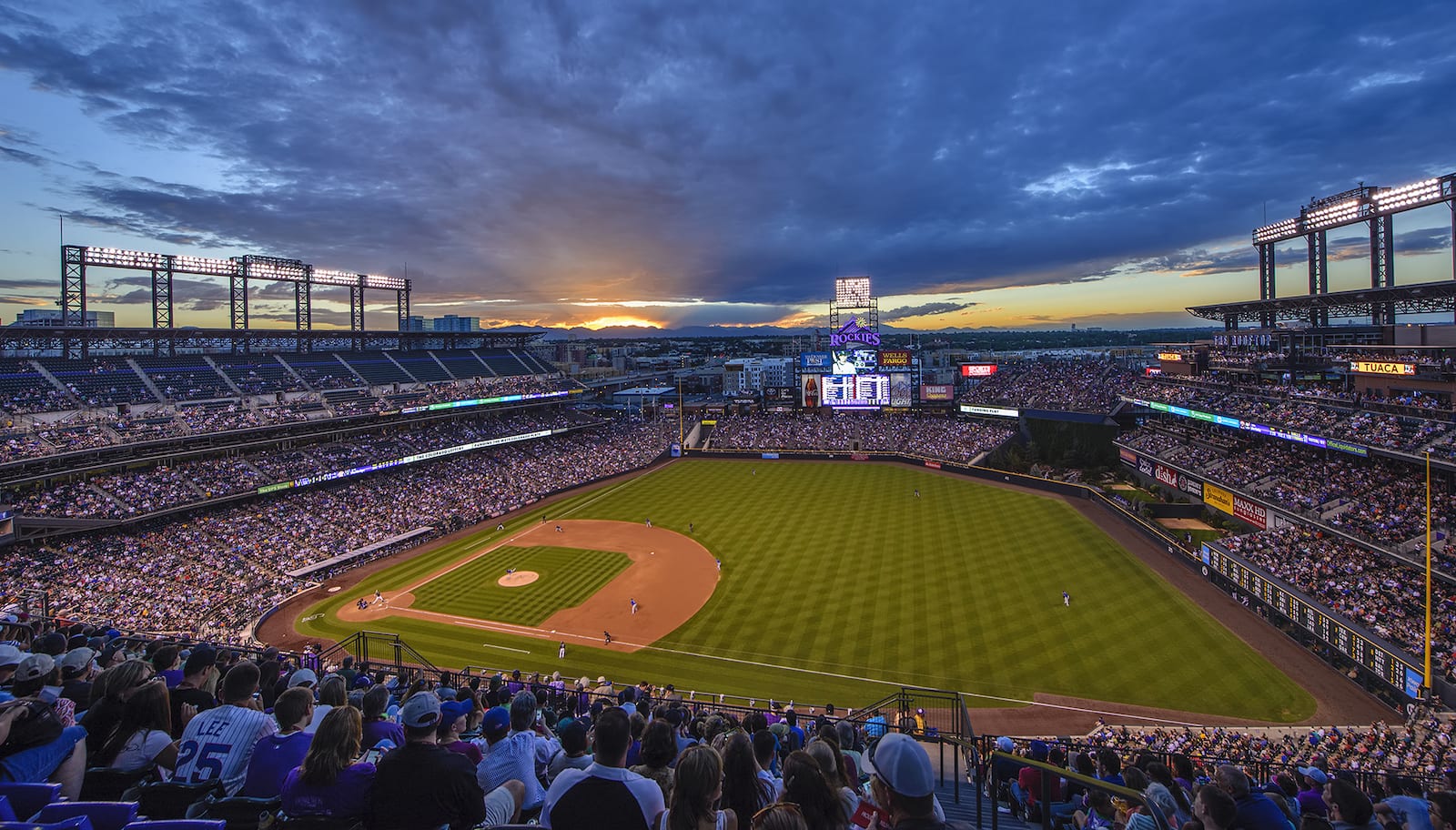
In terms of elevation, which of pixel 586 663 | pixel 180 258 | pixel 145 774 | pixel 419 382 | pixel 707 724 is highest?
pixel 180 258

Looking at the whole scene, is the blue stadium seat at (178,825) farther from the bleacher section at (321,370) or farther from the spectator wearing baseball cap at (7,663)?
the bleacher section at (321,370)

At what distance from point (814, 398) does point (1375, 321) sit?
41500 mm

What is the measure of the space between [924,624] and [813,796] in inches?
971

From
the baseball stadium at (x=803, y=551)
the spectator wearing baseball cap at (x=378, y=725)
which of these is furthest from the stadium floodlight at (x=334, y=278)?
the spectator wearing baseball cap at (x=378, y=725)

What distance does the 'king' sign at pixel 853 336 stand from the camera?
213 feet

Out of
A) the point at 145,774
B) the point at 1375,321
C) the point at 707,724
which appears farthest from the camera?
the point at 1375,321

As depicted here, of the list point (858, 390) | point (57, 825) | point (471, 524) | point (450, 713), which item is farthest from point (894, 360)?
point (57, 825)

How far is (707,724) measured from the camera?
11.1 meters

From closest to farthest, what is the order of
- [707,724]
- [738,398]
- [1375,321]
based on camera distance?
[707,724], [1375,321], [738,398]

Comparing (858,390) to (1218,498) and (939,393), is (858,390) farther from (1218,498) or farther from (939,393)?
Result: (1218,498)

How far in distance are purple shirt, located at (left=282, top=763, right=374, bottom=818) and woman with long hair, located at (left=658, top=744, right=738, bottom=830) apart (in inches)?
71.9

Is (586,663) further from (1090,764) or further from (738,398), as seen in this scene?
(738,398)

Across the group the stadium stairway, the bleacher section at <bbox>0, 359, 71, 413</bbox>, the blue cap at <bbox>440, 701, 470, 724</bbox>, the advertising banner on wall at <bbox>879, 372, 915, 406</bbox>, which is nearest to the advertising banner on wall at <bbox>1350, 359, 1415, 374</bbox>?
the advertising banner on wall at <bbox>879, 372, 915, 406</bbox>

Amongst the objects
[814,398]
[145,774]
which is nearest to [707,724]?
[145,774]
